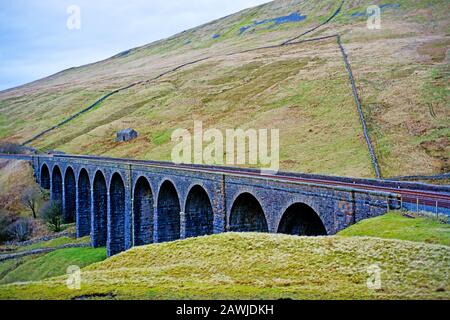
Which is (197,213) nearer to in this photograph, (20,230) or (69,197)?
(20,230)

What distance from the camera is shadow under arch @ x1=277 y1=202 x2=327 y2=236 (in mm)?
25125

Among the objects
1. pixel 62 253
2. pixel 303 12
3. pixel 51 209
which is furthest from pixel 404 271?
pixel 303 12

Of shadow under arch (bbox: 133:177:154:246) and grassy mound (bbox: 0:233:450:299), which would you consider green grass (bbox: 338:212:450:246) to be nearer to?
grassy mound (bbox: 0:233:450:299)

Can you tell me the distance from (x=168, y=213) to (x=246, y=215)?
11315 millimetres

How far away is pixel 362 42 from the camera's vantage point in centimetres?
10500

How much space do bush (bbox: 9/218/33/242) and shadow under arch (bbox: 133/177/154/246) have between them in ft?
73.0

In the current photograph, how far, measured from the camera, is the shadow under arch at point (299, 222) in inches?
989

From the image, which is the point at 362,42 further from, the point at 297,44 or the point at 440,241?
the point at 440,241

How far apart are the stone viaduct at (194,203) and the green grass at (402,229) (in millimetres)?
1118

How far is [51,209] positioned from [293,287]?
54137mm

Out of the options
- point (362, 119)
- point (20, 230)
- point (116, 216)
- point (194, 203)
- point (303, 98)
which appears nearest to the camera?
point (194, 203)

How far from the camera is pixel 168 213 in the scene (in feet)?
128

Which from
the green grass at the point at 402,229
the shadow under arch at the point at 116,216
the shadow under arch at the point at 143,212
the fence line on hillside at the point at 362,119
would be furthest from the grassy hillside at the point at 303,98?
the green grass at the point at 402,229

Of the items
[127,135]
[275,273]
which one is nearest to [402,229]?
[275,273]
